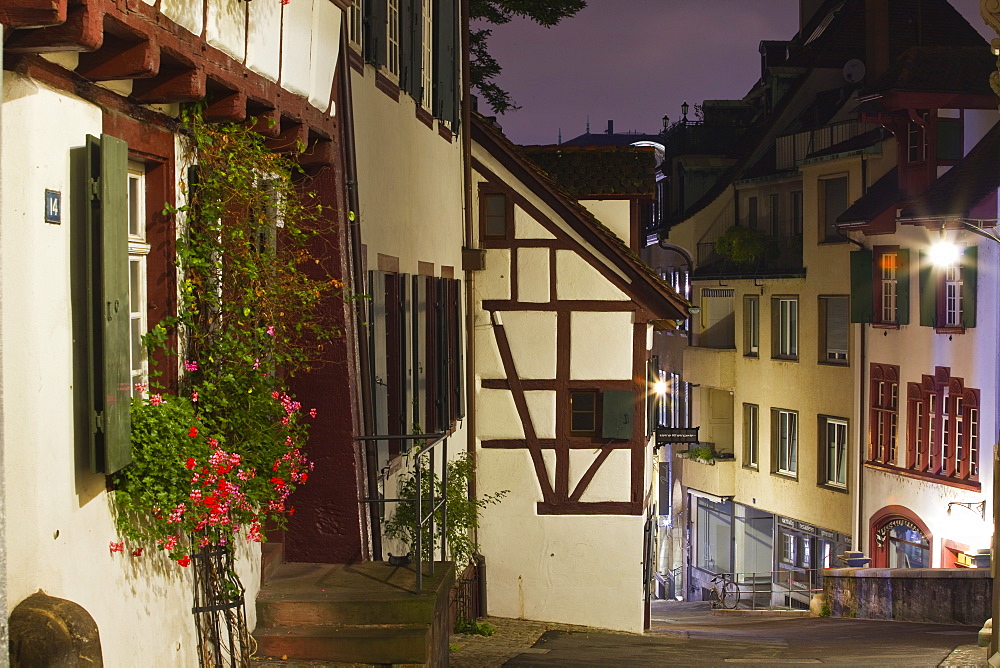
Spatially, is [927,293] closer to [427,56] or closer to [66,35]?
[427,56]

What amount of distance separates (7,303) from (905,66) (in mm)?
22245

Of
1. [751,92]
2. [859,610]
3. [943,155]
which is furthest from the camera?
[751,92]

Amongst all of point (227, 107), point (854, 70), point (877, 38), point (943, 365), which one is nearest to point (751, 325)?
point (854, 70)

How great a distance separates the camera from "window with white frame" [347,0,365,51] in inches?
378

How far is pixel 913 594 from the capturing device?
18.8m

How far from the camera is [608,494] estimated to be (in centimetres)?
1603

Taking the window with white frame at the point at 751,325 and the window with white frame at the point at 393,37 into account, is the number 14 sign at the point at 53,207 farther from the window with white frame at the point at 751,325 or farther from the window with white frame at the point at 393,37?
the window with white frame at the point at 751,325

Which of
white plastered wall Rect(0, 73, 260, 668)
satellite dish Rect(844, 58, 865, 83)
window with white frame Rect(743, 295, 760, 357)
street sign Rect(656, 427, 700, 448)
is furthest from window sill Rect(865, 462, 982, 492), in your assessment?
white plastered wall Rect(0, 73, 260, 668)

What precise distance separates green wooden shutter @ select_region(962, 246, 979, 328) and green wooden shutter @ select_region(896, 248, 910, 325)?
1.96 meters

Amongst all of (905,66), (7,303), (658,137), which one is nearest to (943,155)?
(905,66)

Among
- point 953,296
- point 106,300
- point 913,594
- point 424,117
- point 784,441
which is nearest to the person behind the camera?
point 106,300

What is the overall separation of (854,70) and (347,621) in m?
25.8

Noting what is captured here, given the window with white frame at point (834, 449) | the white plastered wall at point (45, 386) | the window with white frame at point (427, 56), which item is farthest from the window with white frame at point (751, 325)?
the white plastered wall at point (45, 386)

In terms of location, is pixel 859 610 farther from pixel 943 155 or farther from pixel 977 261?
pixel 943 155
